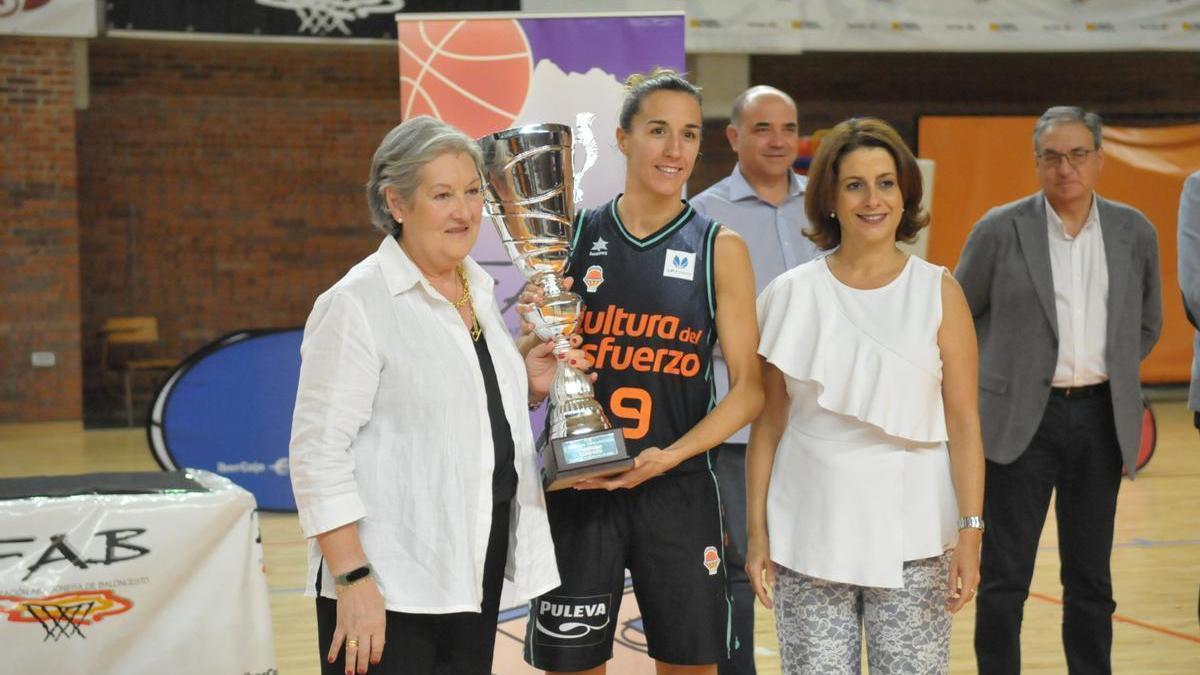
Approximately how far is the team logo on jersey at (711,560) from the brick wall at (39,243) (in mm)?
9311

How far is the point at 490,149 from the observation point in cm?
251

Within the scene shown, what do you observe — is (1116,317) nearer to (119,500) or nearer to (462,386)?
(462,386)

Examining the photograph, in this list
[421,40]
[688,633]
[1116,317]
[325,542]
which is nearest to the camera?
[325,542]

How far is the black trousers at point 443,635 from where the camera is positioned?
85.1 inches

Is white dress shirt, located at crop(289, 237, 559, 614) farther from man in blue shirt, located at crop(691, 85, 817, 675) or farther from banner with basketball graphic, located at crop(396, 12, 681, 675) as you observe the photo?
banner with basketball graphic, located at crop(396, 12, 681, 675)

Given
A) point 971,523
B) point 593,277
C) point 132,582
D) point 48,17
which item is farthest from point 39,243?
point 971,523

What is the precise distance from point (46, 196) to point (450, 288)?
943cm

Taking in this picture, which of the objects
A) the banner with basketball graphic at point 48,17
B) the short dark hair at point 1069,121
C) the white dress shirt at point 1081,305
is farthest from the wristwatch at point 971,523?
the banner with basketball graphic at point 48,17

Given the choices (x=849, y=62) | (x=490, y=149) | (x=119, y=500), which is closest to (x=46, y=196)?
(x=849, y=62)

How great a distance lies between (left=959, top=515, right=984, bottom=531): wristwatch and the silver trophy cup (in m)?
0.64

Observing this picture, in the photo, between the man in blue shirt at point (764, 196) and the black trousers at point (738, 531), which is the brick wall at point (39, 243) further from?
the black trousers at point (738, 531)

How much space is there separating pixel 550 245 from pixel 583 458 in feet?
1.42

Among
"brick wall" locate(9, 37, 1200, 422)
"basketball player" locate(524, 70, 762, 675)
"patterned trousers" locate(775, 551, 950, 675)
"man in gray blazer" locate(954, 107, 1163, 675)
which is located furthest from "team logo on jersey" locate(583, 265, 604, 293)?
"brick wall" locate(9, 37, 1200, 422)

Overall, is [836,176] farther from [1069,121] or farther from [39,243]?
[39,243]
